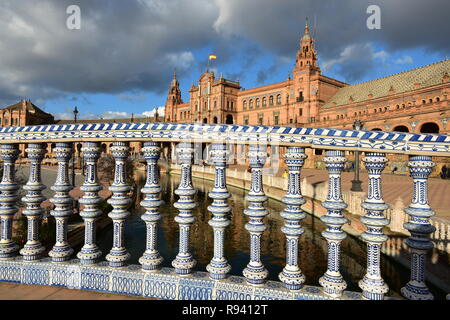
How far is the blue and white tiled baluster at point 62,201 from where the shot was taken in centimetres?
268

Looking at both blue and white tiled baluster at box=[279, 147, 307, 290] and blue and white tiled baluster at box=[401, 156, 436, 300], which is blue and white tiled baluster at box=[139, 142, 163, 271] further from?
blue and white tiled baluster at box=[401, 156, 436, 300]

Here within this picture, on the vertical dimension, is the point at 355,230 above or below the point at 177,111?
below

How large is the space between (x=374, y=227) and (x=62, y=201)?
2872 millimetres

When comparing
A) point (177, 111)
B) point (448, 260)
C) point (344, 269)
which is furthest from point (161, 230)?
point (177, 111)

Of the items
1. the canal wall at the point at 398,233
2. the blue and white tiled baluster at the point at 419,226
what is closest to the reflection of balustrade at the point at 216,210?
the blue and white tiled baluster at the point at 419,226

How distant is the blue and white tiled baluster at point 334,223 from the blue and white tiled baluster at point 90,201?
2140 mm

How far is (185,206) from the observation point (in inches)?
96.0

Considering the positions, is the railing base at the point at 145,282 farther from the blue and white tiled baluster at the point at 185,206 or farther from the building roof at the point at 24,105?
the building roof at the point at 24,105

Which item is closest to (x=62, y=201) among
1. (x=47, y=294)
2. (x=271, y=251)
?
(x=47, y=294)

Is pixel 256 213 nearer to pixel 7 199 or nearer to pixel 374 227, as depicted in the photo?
pixel 374 227

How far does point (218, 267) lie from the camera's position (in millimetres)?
2400

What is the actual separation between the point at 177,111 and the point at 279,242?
194 feet
